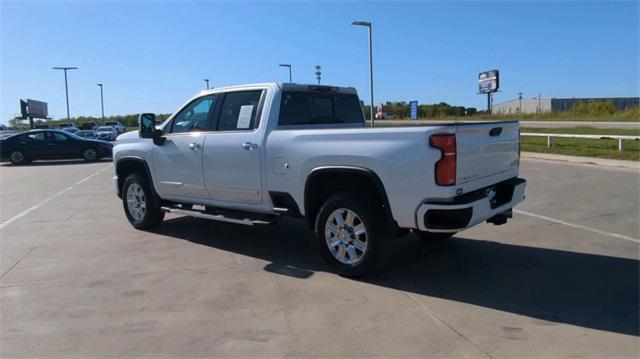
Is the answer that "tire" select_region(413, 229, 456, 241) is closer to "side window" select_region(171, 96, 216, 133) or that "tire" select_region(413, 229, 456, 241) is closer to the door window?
"side window" select_region(171, 96, 216, 133)

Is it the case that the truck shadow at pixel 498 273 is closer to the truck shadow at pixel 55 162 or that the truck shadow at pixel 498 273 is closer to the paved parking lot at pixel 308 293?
the paved parking lot at pixel 308 293

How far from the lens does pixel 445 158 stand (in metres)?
4.58

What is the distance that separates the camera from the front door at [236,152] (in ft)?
19.8

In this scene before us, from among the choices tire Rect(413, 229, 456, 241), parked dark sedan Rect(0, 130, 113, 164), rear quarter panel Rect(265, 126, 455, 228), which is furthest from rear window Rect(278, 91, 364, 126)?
parked dark sedan Rect(0, 130, 113, 164)

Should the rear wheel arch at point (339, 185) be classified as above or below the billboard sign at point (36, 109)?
below

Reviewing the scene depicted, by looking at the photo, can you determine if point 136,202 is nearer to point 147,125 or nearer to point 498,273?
point 147,125

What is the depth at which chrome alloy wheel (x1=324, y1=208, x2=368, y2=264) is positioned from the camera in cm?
525

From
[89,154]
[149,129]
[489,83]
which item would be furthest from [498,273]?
[489,83]

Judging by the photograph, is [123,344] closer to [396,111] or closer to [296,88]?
[296,88]

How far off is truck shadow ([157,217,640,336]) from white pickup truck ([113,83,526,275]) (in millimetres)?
465

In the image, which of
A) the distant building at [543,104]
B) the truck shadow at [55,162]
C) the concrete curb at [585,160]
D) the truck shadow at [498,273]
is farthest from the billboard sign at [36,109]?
the distant building at [543,104]

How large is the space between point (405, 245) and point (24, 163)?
72.7 ft

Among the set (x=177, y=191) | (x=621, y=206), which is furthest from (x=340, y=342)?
(x=621, y=206)

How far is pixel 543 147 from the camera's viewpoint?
824 inches
